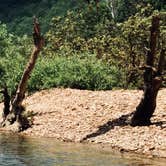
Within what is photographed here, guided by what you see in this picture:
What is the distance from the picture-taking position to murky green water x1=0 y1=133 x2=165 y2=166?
65.0ft

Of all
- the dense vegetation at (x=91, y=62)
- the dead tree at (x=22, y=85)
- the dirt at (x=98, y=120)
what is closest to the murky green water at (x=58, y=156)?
the dirt at (x=98, y=120)

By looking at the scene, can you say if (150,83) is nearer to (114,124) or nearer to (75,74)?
(114,124)

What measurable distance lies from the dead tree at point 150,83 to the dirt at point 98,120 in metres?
0.54

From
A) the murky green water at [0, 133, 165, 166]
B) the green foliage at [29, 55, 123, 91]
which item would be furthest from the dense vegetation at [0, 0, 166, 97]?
the murky green water at [0, 133, 165, 166]

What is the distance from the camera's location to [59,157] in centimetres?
2100

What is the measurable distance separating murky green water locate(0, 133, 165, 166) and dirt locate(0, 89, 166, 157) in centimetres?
112

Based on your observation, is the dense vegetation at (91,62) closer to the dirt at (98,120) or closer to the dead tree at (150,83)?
the dirt at (98,120)

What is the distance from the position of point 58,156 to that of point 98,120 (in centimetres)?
634

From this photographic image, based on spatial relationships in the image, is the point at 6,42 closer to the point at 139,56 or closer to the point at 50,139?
the point at 139,56

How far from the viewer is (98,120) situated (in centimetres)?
2728

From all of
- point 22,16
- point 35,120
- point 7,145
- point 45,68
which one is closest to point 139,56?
point 45,68

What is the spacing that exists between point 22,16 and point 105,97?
81.9 m

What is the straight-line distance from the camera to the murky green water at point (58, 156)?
780 inches

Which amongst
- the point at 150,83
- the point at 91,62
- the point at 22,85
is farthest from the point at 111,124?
the point at 91,62
